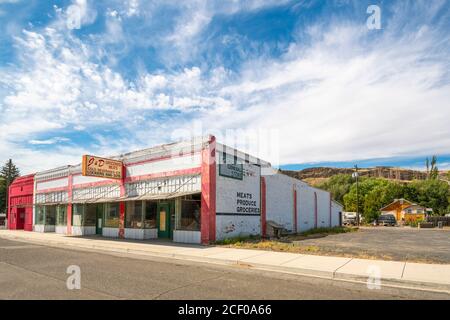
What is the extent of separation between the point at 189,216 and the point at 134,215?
4.86m

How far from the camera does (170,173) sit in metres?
19.7

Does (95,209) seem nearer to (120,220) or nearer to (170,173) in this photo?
(120,220)

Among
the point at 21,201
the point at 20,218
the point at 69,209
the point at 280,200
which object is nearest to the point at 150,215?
the point at 280,200

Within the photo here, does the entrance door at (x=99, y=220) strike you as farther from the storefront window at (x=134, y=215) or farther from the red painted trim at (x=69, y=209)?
the storefront window at (x=134, y=215)

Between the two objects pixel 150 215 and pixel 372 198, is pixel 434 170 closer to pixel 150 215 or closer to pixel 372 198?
pixel 372 198

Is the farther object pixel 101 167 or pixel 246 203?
pixel 101 167

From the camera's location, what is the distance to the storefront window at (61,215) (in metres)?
29.0

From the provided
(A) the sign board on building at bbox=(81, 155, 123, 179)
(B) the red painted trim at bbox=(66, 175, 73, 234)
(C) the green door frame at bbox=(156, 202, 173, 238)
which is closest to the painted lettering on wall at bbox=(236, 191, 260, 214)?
(C) the green door frame at bbox=(156, 202, 173, 238)

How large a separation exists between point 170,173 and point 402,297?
14.4 metres

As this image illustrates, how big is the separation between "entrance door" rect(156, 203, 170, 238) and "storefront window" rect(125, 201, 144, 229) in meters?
1.11

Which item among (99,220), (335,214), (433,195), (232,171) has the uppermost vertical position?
(232,171)

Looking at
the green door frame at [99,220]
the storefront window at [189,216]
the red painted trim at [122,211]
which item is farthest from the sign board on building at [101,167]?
the storefront window at [189,216]

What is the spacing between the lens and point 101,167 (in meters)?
21.5

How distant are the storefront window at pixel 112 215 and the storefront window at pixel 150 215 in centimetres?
310
